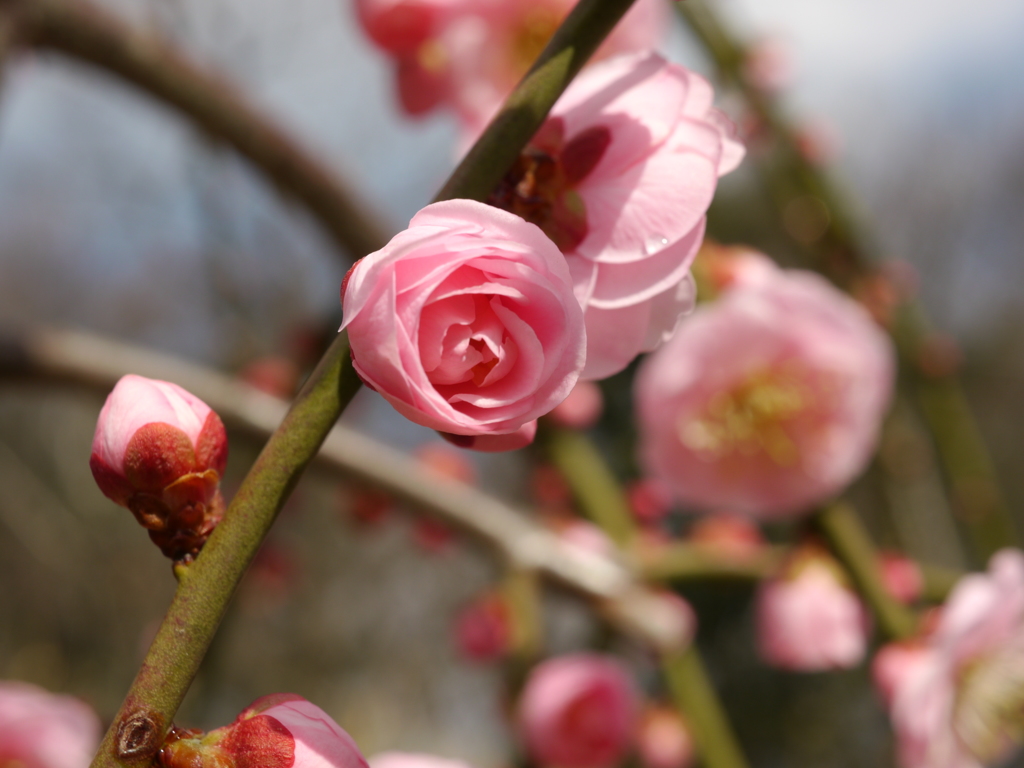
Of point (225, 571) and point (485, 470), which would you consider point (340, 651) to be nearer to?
point (485, 470)

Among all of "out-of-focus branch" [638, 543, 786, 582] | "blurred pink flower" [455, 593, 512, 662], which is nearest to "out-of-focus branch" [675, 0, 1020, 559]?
Answer: "out-of-focus branch" [638, 543, 786, 582]

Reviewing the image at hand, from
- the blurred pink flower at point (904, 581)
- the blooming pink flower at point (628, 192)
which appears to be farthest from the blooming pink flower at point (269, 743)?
the blurred pink flower at point (904, 581)

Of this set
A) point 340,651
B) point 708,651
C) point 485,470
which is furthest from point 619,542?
point 340,651

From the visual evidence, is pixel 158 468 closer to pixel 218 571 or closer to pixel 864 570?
pixel 218 571

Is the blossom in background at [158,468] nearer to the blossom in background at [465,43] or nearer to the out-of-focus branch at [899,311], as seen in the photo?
the blossom in background at [465,43]

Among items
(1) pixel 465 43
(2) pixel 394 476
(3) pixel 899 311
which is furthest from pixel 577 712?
(3) pixel 899 311

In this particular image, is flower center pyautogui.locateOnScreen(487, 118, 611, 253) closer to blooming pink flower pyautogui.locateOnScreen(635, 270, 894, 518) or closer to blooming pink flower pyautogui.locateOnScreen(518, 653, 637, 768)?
blooming pink flower pyautogui.locateOnScreen(635, 270, 894, 518)

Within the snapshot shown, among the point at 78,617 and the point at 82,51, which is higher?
the point at 82,51
